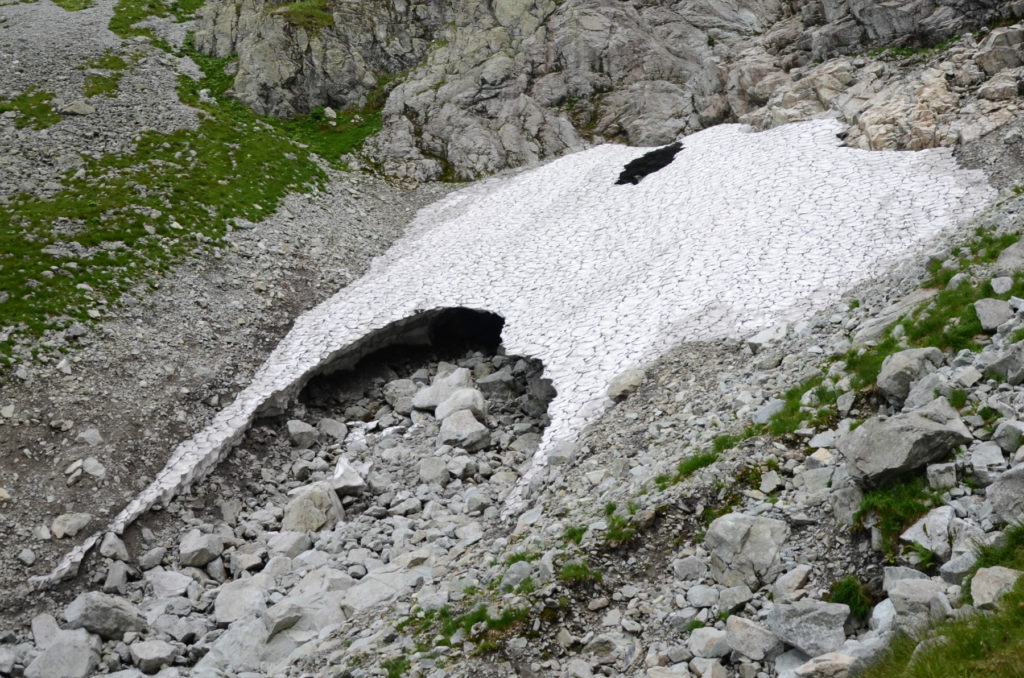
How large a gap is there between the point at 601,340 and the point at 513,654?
13342 millimetres

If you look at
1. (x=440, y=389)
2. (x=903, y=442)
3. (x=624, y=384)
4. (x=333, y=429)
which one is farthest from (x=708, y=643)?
(x=333, y=429)

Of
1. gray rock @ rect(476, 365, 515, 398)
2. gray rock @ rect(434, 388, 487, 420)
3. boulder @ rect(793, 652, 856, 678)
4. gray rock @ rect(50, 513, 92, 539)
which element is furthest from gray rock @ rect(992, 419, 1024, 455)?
gray rock @ rect(50, 513, 92, 539)

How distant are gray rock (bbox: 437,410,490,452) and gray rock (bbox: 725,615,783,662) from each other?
1349 centimetres

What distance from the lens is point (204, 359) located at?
2520 cm

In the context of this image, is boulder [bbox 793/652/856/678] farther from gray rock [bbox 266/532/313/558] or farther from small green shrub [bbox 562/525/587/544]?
gray rock [bbox 266/532/313/558]

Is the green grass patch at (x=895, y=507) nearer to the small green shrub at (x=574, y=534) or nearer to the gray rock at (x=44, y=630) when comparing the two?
the small green shrub at (x=574, y=534)

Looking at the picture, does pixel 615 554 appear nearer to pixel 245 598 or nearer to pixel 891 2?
pixel 245 598

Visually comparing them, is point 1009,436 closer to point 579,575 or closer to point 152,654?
point 579,575

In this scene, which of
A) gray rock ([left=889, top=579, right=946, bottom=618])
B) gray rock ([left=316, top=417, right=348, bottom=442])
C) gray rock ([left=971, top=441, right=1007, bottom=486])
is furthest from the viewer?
gray rock ([left=316, top=417, right=348, bottom=442])

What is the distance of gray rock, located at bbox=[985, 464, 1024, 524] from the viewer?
25.9ft

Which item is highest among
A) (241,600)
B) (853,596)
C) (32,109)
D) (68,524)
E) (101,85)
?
(101,85)

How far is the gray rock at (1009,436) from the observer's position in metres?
8.91

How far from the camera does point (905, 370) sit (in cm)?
1191

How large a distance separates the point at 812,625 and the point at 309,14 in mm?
58347
